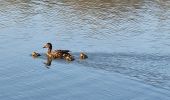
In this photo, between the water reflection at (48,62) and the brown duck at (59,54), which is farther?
the brown duck at (59,54)

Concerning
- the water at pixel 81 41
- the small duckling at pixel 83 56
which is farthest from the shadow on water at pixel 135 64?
the small duckling at pixel 83 56

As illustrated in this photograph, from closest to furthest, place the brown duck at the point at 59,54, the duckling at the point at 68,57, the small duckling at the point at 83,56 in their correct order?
the small duckling at the point at 83,56 → the duckling at the point at 68,57 → the brown duck at the point at 59,54

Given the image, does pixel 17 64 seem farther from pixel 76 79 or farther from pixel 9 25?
pixel 9 25

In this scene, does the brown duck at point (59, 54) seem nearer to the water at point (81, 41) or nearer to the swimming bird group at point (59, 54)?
the swimming bird group at point (59, 54)

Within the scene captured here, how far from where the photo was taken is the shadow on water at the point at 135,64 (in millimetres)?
26938

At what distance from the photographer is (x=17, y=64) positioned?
96.5 feet

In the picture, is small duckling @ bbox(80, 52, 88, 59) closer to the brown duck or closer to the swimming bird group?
the swimming bird group

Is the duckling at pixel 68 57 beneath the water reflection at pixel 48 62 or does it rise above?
Answer: above

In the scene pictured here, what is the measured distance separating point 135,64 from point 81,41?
6.71 metres

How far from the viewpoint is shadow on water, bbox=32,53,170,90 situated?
2694 centimetres

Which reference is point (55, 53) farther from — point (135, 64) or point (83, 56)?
point (135, 64)

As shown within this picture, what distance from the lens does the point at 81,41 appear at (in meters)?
34.7

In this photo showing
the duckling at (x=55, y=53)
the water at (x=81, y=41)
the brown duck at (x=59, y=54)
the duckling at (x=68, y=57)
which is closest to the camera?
the water at (x=81, y=41)

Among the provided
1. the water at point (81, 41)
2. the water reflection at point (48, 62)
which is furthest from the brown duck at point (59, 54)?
the water at point (81, 41)
